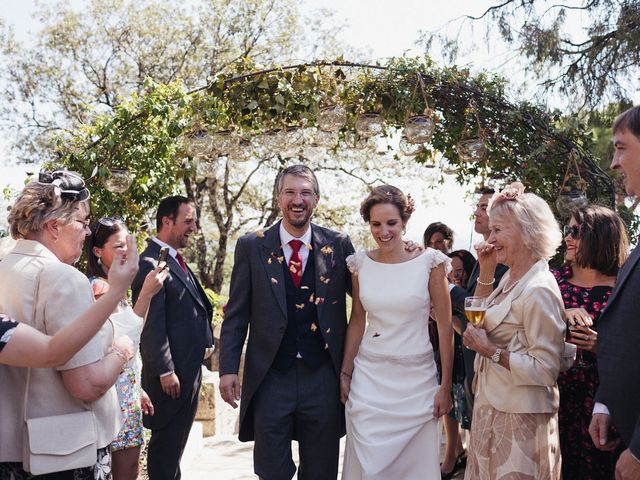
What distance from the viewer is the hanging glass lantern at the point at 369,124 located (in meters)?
6.20

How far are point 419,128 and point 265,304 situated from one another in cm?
Answer: 271

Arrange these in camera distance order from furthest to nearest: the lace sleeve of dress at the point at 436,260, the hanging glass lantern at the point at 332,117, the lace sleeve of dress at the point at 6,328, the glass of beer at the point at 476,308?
the hanging glass lantern at the point at 332,117 < the lace sleeve of dress at the point at 436,260 < the glass of beer at the point at 476,308 < the lace sleeve of dress at the point at 6,328

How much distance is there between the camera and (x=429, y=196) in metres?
21.3

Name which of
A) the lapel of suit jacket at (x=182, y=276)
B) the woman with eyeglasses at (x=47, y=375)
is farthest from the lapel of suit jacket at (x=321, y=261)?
the woman with eyeglasses at (x=47, y=375)

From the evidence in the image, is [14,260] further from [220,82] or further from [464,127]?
[464,127]

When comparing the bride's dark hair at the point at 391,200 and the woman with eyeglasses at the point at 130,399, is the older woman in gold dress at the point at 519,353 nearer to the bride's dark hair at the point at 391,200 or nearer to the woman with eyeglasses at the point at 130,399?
the bride's dark hair at the point at 391,200

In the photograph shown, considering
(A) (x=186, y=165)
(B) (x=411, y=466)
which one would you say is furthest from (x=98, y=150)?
(B) (x=411, y=466)

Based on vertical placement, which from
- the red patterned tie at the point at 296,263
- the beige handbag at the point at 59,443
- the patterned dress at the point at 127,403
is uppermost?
the red patterned tie at the point at 296,263

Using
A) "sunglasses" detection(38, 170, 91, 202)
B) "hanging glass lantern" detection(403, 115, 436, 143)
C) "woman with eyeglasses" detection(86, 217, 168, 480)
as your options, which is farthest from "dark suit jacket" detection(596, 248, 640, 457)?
"hanging glass lantern" detection(403, 115, 436, 143)

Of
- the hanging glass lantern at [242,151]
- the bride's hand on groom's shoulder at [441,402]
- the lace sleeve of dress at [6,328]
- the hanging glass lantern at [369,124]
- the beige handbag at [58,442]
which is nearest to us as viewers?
the lace sleeve of dress at [6,328]

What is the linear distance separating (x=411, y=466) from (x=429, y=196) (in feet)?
58.5

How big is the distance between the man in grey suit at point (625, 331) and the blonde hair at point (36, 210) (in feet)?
7.33

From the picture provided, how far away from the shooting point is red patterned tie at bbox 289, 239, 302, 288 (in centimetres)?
406

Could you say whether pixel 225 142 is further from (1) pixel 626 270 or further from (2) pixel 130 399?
(1) pixel 626 270
